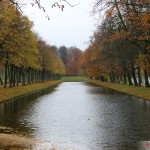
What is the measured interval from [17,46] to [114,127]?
19.0 metres

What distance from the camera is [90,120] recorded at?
1930 cm

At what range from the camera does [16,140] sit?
13094 millimetres

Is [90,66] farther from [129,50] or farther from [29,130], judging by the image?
[29,130]

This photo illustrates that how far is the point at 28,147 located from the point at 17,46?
2253 centimetres

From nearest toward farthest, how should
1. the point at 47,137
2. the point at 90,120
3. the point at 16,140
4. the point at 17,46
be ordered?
the point at 16,140
the point at 47,137
the point at 90,120
the point at 17,46

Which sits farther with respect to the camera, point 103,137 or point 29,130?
point 29,130

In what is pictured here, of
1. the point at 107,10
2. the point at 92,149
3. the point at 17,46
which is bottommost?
the point at 92,149

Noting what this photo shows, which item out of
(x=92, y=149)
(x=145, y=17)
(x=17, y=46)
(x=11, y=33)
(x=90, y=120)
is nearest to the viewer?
(x=92, y=149)

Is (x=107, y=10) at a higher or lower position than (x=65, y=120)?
higher

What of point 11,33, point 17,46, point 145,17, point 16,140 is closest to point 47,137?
point 16,140

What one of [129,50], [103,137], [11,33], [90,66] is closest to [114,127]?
[103,137]

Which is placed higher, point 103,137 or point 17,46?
point 17,46

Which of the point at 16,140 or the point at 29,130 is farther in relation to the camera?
the point at 29,130

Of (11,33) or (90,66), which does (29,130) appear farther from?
(90,66)
